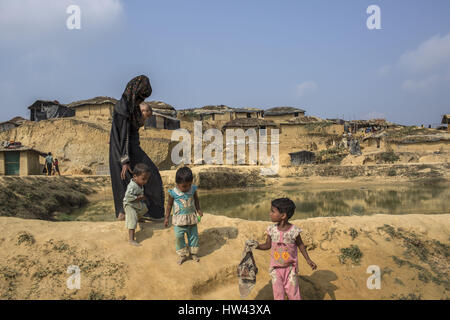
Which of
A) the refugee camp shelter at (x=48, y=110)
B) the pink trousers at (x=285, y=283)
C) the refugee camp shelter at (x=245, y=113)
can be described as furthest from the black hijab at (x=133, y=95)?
the refugee camp shelter at (x=245, y=113)

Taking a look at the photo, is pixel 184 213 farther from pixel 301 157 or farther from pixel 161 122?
pixel 161 122

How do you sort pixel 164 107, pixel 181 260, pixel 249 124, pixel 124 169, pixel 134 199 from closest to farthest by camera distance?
pixel 181 260 < pixel 134 199 < pixel 124 169 < pixel 249 124 < pixel 164 107

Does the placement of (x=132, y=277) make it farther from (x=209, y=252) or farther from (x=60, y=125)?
(x=60, y=125)

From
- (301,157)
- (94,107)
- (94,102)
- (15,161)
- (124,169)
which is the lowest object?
(301,157)

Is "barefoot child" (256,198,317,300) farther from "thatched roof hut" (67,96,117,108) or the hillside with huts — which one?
"thatched roof hut" (67,96,117,108)

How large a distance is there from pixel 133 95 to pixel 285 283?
2.97 metres

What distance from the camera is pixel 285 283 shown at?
7.84ft

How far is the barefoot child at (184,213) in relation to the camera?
9.57ft

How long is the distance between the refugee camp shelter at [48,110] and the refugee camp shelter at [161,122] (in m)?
9.27

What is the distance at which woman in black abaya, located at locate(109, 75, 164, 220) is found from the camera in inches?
149

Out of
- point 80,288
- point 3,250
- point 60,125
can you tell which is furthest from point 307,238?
point 60,125

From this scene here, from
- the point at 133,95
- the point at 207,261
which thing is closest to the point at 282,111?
the point at 133,95

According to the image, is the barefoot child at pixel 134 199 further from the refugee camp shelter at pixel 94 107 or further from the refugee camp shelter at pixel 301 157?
the refugee camp shelter at pixel 94 107

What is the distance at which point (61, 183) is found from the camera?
11.5 metres
